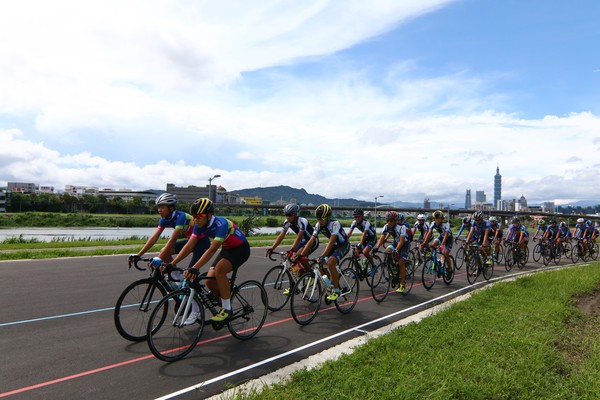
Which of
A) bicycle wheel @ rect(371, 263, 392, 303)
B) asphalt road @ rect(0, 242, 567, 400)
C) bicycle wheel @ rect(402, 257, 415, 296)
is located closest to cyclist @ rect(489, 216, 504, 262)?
bicycle wheel @ rect(402, 257, 415, 296)

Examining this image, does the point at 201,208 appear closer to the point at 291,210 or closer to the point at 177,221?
the point at 177,221

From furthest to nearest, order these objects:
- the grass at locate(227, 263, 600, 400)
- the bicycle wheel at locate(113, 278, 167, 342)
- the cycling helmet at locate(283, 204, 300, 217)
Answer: the cycling helmet at locate(283, 204, 300, 217) < the bicycle wheel at locate(113, 278, 167, 342) < the grass at locate(227, 263, 600, 400)

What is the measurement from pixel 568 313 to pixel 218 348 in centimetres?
660

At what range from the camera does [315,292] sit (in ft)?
24.2

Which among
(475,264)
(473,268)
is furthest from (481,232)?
(473,268)

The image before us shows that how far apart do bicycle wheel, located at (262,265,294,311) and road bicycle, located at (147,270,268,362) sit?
1.71m

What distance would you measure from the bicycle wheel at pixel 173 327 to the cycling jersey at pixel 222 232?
82cm

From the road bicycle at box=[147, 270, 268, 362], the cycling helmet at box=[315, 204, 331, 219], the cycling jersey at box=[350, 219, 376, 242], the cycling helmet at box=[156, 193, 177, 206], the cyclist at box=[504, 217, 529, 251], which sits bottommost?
the road bicycle at box=[147, 270, 268, 362]

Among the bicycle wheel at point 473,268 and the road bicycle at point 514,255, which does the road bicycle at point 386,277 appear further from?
the road bicycle at point 514,255

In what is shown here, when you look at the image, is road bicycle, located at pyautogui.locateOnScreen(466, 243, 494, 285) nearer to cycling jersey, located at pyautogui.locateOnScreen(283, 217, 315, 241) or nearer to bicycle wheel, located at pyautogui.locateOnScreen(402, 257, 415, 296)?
bicycle wheel, located at pyautogui.locateOnScreen(402, 257, 415, 296)

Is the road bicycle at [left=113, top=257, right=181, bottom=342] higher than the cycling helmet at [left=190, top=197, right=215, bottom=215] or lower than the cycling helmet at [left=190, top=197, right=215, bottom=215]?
lower

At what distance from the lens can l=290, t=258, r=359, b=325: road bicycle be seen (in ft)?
23.2

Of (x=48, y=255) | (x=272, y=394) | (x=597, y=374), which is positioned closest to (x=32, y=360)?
(x=272, y=394)

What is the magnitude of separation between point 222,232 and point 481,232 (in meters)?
9.75
